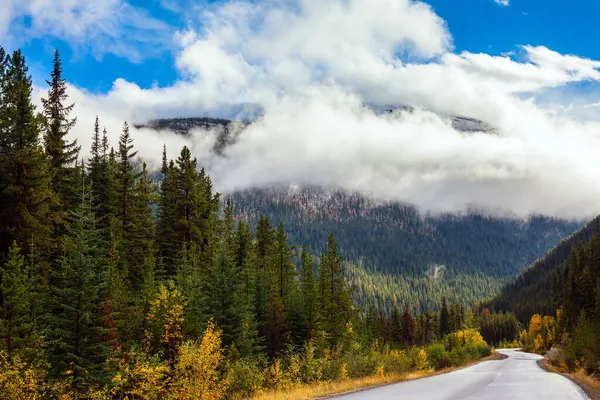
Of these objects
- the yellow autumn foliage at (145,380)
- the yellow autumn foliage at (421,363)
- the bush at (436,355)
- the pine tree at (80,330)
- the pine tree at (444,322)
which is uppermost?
the pine tree at (80,330)

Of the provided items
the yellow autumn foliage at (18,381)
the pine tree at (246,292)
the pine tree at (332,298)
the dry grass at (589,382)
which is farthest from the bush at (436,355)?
the yellow autumn foliage at (18,381)

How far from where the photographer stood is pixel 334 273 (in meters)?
59.3

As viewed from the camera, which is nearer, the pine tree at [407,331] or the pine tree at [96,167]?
the pine tree at [96,167]

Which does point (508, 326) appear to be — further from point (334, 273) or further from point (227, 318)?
point (227, 318)

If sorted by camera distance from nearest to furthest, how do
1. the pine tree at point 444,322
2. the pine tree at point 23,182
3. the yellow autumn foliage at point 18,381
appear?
the yellow autumn foliage at point 18,381, the pine tree at point 23,182, the pine tree at point 444,322

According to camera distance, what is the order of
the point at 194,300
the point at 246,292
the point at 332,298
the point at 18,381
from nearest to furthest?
the point at 18,381, the point at 194,300, the point at 246,292, the point at 332,298

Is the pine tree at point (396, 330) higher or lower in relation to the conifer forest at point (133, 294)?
lower

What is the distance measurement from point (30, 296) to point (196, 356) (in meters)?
14.9

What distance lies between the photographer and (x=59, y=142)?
43.8 metres

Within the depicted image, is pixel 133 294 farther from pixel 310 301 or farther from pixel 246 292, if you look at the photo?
pixel 310 301

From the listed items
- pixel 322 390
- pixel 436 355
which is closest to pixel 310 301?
pixel 436 355

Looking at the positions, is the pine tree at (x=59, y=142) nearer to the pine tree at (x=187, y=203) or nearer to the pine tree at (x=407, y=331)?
the pine tree at (x=187, y=203)

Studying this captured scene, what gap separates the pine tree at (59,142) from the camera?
4359 cm

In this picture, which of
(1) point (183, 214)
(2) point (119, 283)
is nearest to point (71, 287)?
(2) point (119, 283)
